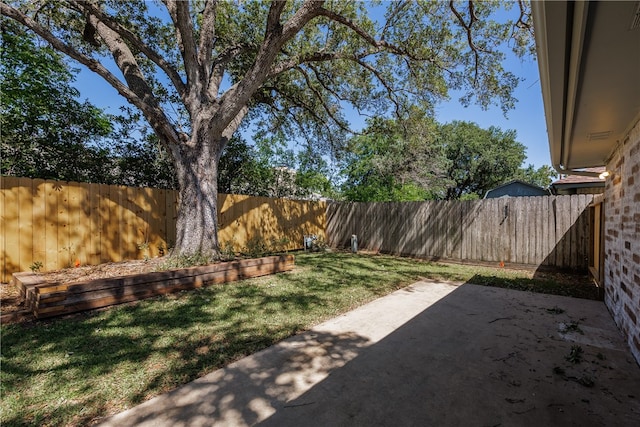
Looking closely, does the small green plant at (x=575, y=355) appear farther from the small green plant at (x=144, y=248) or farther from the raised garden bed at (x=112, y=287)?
the small green plant at (x=144, y=248)

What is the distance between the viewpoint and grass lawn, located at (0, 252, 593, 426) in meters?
1.96

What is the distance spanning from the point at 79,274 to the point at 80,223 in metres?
1.22

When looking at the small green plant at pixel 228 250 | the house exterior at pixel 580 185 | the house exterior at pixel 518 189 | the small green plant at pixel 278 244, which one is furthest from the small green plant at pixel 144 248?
the house exterior at pixel 518 189

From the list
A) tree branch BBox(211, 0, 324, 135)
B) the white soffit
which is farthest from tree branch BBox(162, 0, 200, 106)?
the white soffit

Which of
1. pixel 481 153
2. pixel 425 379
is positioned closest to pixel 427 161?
pixel 481 153

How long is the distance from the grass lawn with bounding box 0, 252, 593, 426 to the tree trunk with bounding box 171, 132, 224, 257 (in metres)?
1.21

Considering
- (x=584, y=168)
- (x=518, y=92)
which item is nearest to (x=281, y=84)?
(x=518, y=92)

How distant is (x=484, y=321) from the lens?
139 inches

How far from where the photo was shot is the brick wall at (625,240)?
273cm

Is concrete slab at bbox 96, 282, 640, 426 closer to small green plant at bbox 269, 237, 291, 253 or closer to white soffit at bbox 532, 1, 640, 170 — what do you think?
white soffit at bbox 532, 1, 640, 170

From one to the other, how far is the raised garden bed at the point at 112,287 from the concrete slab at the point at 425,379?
7.67 ft

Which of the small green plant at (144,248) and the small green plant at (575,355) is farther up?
the small green plant at (144,248)

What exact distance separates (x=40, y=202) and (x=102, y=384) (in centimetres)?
443

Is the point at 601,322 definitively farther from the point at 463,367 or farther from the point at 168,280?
the point at 168,280
